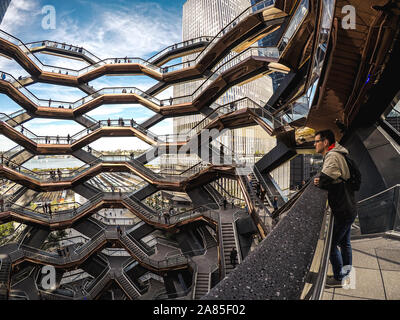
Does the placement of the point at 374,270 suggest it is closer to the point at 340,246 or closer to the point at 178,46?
the point at 340,246

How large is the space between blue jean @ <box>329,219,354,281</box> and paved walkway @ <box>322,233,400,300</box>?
0.28 ft

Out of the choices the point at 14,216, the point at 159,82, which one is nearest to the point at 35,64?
the point at 159,82

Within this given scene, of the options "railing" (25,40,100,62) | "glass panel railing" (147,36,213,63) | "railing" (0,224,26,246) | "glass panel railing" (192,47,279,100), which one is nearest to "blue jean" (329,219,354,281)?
"glass panel railing" (192,47,279,100)

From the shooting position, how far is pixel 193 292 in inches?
516

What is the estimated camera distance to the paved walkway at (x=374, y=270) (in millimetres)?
1635

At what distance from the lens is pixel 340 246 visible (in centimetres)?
213

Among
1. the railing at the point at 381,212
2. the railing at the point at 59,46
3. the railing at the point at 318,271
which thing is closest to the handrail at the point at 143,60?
the railing at the point at 59,46

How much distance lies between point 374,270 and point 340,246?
12.6 inches

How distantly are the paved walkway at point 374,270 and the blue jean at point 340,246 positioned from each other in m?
0.09

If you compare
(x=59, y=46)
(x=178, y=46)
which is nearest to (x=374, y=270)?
(x=178, y=46)

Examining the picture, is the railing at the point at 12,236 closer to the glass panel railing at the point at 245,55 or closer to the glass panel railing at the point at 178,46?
the glass panel railing at the point at 178,46

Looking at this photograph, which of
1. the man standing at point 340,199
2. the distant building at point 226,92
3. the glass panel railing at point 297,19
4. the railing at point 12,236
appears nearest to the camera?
the man standing at point 340,199

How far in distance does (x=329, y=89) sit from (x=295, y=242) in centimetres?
489
